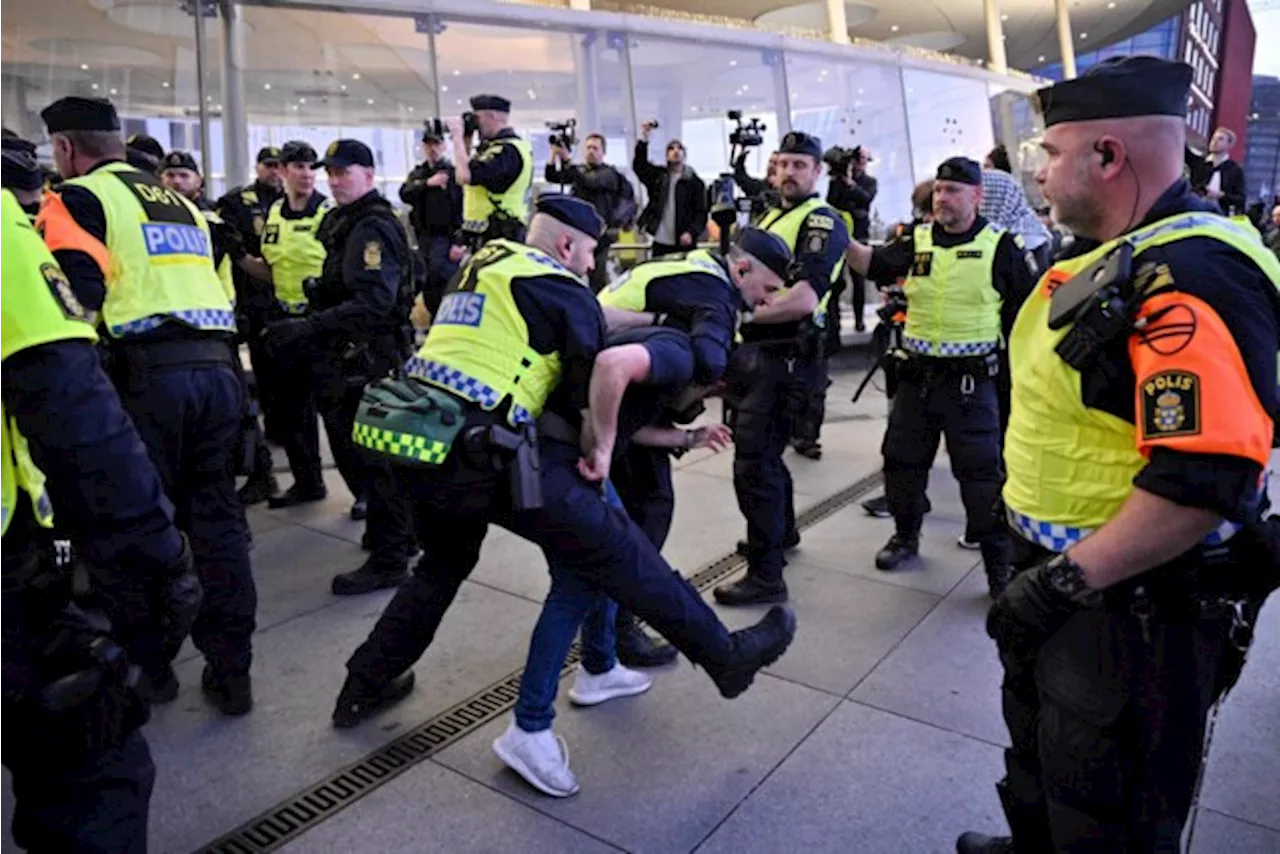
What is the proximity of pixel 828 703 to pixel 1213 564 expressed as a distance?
1.65 metres

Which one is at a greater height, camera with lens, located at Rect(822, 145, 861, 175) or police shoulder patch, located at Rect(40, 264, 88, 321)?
camera with lens, located at Rect(822, 145, 861, 175)

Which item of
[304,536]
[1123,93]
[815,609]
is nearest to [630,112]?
[304,536]

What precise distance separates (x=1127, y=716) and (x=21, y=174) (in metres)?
3.47

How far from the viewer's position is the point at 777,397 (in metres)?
3.96

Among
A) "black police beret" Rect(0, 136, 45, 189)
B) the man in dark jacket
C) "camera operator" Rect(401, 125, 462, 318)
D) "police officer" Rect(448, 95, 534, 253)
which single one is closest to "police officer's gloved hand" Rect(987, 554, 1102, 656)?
"black police beret" Rect(0, 136, 45, 189)

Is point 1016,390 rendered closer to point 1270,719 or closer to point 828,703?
point 828,703

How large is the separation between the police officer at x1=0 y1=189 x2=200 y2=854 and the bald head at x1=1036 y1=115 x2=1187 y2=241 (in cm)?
181

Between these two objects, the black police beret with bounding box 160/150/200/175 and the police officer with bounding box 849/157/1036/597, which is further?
the black police beret with bounding box 160/150/200/175

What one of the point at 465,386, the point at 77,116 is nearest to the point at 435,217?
the point at 77,116

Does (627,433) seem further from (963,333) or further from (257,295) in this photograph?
(257,295)

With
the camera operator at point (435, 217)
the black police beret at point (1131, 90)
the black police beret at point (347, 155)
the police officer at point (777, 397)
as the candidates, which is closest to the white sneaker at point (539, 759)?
the police officer at point (777, 397)

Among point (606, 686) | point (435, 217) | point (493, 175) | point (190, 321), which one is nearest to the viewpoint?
point (190, 321)

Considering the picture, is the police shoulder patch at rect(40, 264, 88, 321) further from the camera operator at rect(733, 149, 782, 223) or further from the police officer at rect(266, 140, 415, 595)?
the camera operator at rect(733, 149, 782, 223)

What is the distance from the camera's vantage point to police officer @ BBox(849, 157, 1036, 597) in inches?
153
